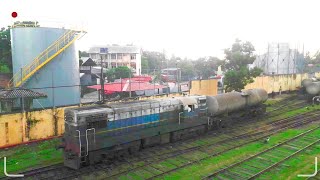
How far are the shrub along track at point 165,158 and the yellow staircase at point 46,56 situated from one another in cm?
1094

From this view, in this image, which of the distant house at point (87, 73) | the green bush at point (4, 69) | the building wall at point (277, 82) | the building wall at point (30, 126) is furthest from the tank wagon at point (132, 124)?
the distant house at point (87, 73)

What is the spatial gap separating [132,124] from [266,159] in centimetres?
790

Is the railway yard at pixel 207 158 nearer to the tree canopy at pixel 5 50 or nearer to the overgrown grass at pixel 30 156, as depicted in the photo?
the overgrown grass at pixel 30 156

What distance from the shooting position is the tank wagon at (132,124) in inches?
592

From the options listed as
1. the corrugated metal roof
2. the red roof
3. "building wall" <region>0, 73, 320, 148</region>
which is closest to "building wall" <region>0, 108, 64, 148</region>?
"building wall" <region>0, 73, 320, 148</region>

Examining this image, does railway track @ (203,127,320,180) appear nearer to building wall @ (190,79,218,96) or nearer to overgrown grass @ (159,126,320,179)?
overgrown grass @ (159,126,320,179)

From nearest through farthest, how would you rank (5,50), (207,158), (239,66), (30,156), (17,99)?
(207,158), (30,156), (17,99), (239,66), (5,50)

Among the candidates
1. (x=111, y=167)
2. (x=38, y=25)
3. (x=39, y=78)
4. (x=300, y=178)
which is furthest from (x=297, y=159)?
(x=38, y=25)

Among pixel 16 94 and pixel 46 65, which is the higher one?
pixel 46 65

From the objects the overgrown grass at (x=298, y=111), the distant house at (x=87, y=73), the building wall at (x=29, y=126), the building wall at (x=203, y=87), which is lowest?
the overgrown grass at (x=298, y=111)

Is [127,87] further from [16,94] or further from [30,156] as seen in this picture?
[30,156]

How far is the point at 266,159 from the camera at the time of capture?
16.8 meters

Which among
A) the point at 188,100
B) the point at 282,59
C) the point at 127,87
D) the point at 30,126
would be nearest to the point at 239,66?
the point at 127,87

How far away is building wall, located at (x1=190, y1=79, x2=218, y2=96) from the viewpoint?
1287 inches
